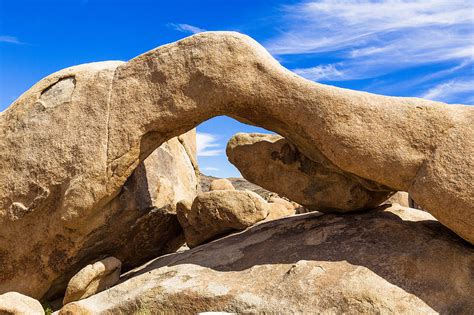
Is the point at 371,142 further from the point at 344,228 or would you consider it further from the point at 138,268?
the point at 138,268

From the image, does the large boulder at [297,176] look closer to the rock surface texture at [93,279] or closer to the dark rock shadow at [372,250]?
the dark rock shadow at [372,250]

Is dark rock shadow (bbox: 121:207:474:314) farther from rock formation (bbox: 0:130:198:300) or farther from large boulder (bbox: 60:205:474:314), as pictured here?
rock formation (bbox: 0:130:198:300)

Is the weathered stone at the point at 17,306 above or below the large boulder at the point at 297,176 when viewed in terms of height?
below

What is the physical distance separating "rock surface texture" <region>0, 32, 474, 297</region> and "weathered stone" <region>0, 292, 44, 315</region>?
141 centimetres

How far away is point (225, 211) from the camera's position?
1002 centimetres

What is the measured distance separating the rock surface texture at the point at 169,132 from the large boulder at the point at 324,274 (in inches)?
27.8

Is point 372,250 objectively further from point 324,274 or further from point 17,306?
point 17,306

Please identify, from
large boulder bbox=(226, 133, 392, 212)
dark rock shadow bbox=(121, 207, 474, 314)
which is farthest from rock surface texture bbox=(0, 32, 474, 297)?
dark rock shadow bbox=(121, 207, 474, 314)

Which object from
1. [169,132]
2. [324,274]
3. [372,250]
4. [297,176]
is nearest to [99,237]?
[169,132]

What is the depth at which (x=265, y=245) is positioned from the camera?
880 cm

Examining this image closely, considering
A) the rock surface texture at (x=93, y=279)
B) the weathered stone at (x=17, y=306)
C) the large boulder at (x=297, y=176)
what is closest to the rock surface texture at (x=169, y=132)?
the large boulder at (x=297, y=176)

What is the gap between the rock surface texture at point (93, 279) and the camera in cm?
890

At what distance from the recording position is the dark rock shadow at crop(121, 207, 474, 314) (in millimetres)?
7332

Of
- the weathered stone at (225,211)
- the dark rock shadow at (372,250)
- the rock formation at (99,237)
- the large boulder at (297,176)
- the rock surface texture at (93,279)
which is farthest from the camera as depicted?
the weathered stone at (225,211)
